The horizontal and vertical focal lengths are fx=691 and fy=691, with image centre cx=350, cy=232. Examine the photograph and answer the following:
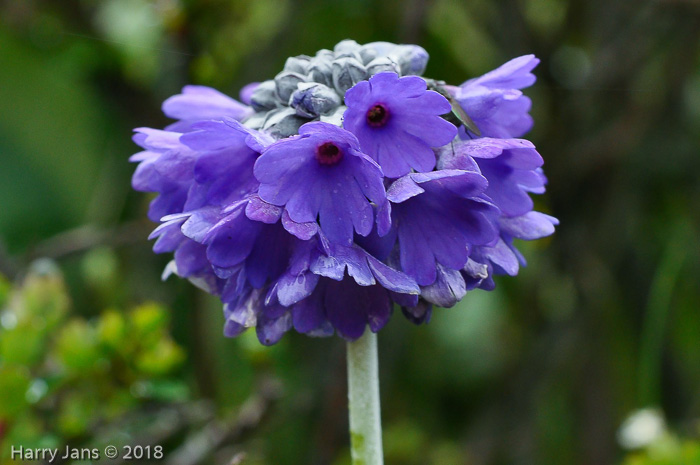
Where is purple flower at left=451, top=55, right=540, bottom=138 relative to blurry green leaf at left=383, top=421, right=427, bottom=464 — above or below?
above

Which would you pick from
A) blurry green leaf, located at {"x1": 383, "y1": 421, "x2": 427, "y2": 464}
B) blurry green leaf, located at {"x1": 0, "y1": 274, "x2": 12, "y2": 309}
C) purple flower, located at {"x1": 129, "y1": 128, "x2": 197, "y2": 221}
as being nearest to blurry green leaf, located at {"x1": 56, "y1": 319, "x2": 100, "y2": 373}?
blurry green leaf, located at {"x1": 0, "y1": 274, "x2": 12, "y2": 309}

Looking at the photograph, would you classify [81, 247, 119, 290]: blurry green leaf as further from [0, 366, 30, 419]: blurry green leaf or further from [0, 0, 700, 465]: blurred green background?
[0, 366, 30, 419]: blurry green leaf

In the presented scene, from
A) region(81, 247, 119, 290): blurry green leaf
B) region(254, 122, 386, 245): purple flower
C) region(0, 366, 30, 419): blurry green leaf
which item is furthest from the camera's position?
region(81, 247, 119, 290): blurry green leaf

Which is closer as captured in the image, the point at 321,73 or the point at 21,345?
the point at 321,73

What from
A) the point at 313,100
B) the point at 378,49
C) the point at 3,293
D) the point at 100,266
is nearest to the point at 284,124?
the point at 313,100

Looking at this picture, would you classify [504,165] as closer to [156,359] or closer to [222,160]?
[222,160]

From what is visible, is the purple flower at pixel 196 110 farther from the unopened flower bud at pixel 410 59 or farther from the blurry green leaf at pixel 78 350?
the blurry green leaf at pixel 78 350

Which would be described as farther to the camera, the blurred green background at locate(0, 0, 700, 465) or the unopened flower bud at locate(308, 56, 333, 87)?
the blurred green background at locate(0, 0, 700, 465)
